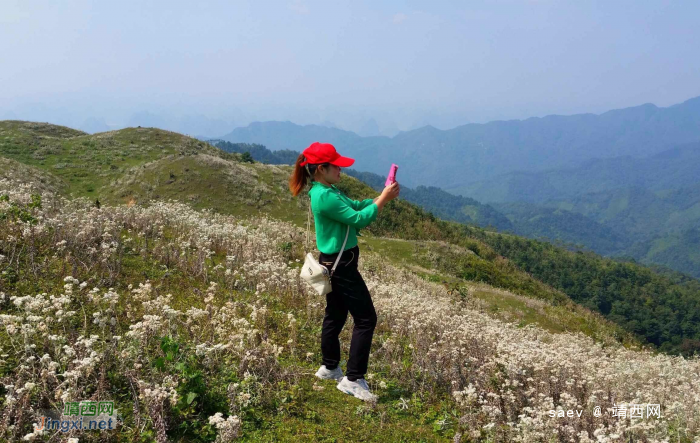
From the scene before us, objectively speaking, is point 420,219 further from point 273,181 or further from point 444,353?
point 444,353

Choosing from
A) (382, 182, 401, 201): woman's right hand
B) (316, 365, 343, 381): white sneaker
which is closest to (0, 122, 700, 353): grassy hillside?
(316, 365, 343, 381): white sneaker

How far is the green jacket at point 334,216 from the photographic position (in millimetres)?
4277

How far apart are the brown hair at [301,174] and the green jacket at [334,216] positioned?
0.42 feet

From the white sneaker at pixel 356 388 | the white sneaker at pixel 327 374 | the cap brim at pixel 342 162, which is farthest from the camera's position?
the white sneaker at pixel 327 374

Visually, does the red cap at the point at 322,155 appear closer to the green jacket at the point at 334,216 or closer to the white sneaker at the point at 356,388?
the green jacket at the point at 334,216

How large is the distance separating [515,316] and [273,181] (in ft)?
66.8

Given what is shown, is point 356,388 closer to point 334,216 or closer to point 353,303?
point 353,303

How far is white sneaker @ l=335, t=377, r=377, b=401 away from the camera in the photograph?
4.75 metres

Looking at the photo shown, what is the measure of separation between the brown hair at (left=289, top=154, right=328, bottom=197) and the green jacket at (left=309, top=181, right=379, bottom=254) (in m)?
0.13

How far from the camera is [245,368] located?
181 inches

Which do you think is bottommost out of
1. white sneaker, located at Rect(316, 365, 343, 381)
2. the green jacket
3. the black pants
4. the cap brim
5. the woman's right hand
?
white sneaker, located at Rect(316, 365, 343, 381)

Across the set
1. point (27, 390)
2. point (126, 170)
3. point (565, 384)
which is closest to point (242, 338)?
point (27, 390)

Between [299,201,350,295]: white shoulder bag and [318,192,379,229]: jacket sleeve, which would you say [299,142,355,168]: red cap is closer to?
[318,192,379,229]: jacket sleeve

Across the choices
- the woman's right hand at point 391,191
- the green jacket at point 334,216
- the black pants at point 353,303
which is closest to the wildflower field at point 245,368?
the black pants at point 353,303
